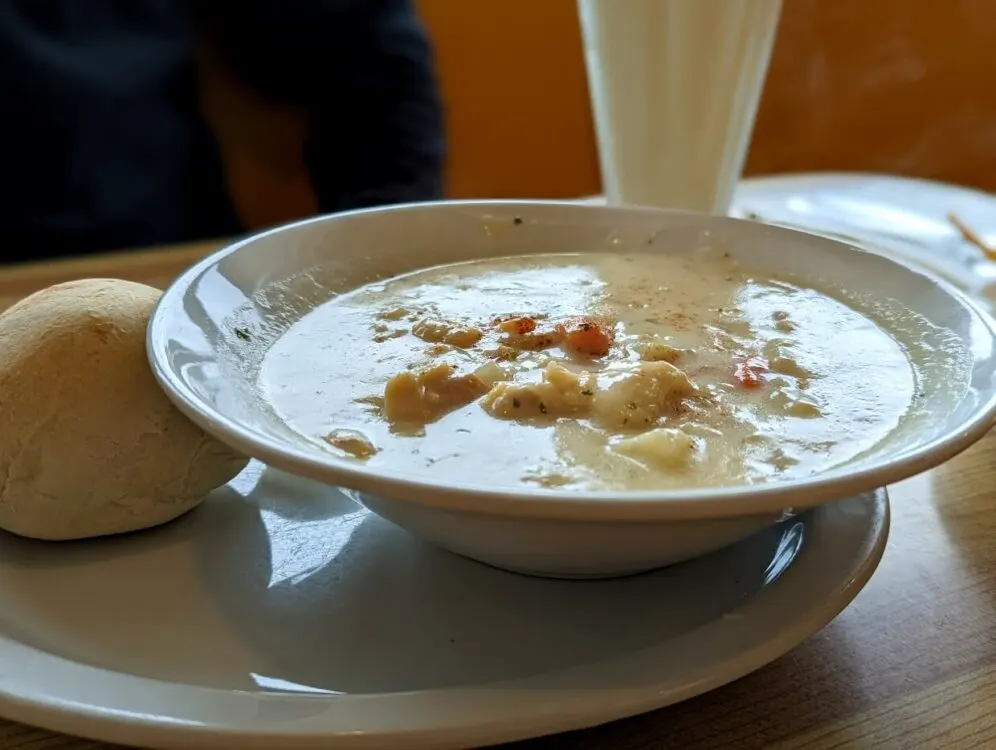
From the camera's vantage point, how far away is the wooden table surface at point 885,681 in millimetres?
640

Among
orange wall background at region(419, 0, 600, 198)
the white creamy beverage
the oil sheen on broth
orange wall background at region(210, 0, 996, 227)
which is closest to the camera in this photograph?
the oil sheen on broth

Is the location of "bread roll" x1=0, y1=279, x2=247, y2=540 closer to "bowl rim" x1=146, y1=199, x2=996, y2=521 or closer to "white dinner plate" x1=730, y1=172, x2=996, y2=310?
"bowl rim" x1=146, y1=199, x2=996, y2=521

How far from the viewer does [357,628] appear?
2.28 ft

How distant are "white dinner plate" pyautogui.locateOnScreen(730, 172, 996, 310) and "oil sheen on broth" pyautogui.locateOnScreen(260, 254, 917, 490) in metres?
0.43

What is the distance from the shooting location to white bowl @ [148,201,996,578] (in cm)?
56

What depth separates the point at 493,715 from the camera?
574mm

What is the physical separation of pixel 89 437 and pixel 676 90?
97cm

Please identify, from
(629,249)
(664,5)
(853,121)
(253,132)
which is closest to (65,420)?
(629,249)

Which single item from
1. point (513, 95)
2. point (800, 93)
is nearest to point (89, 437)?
point (513, 95)

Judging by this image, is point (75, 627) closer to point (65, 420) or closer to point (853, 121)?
point (65, 420)

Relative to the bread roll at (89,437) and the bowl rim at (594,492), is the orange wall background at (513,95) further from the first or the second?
the bowl rim at (594,492)

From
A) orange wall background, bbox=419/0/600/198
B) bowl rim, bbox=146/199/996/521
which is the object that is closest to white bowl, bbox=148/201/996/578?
bowl rim, bbox=146/199/996/521

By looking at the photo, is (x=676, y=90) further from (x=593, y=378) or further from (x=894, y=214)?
(x=593, y=378)

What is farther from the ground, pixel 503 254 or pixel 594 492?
pixel 594 492
